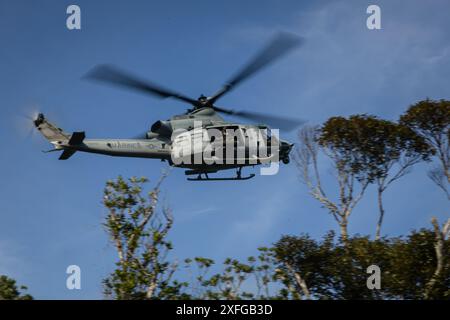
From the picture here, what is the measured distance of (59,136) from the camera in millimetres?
28922

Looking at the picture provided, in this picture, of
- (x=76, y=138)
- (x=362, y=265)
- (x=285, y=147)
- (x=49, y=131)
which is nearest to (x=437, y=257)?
(x=362, y=265)

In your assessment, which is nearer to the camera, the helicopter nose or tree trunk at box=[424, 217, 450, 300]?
the helicopter nose

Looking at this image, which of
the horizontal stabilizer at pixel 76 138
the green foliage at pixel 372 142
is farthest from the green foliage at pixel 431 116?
the horizontal stabilizer at pixel 76 138

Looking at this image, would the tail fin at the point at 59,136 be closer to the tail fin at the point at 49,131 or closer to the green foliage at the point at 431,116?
the tail fin at the point at 49,131

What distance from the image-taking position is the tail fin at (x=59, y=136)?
2827cm

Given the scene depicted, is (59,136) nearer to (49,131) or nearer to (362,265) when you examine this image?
(49,131)

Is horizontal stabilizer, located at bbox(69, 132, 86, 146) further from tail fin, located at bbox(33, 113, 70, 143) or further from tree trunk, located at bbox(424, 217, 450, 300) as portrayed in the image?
tree trunk, located at bbox(424, 217, 450, 300)

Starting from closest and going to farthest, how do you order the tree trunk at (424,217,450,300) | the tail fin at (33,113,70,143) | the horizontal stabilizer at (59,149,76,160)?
the horizontal stabilizer at (59,149,76,160) < the tail fin at (33,113,70,143) < the tree trunk at (424,217,450,300)

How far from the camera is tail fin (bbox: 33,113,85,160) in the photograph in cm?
2827

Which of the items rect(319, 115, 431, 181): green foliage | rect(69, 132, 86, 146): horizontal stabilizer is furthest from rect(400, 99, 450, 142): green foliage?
rect(69, 132, 86, 146): horizontal stabilizer
